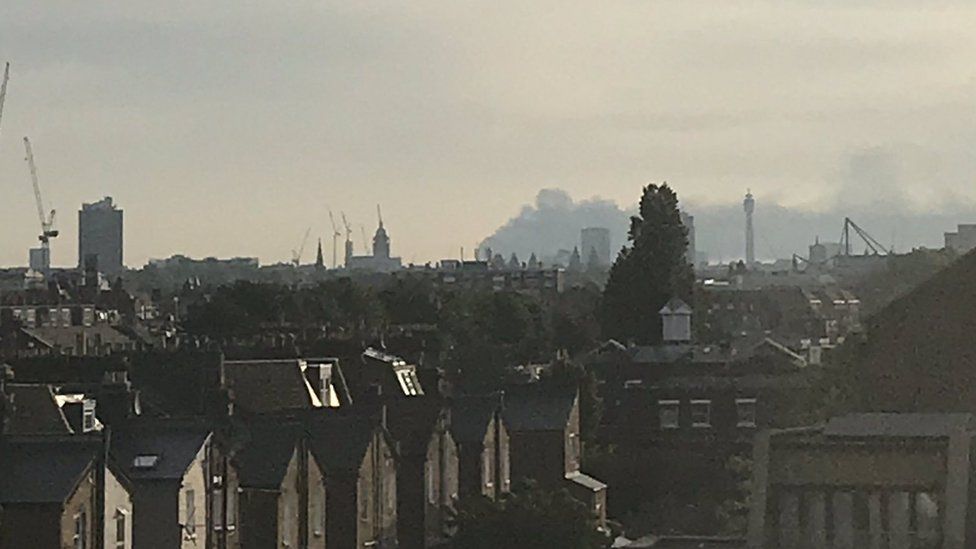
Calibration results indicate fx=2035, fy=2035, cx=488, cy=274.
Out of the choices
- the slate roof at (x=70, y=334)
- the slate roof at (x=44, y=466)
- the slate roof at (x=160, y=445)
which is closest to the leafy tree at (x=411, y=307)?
the slate roof at (x=70, y=334)

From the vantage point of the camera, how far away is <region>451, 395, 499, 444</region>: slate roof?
53.7 metres

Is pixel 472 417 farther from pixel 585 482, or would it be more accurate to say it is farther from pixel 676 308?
pixel 676 308

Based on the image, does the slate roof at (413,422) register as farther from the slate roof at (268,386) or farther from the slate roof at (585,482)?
the slate roof at (585,482)

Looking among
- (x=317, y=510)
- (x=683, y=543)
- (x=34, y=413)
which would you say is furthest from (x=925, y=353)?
(x=683, y=543)

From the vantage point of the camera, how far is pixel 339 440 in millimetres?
45156

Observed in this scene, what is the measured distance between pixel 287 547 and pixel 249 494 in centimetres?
154

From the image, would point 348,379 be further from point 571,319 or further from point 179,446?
point 571,319

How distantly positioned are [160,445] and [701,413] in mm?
38584

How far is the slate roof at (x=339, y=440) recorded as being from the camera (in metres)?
44.6

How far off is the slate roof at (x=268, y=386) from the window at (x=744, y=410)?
25.5 m

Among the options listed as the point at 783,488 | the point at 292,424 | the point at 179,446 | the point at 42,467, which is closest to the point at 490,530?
the point at 292,424

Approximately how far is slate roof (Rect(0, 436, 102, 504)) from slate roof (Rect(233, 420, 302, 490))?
5.99 metres

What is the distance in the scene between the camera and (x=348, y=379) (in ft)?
183

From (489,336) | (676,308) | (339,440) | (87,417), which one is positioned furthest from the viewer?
(489,336)
